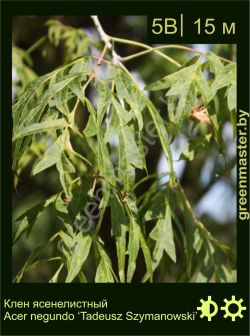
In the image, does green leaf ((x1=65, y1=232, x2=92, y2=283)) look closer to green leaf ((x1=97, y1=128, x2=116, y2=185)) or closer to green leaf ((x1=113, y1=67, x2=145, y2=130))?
green leaf ((x1=97, y1=128, x2=116, y2=185))

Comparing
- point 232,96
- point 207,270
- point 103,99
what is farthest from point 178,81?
point 207,270

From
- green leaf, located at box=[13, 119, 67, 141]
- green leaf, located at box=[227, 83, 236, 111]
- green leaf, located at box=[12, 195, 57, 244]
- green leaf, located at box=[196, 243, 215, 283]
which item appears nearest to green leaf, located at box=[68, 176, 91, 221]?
green leaf, located at box=[12, 195, 57, 244]

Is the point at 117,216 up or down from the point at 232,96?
down

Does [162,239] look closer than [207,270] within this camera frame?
Yes

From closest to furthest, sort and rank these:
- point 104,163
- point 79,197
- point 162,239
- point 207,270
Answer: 1. point 104,163
2. point 79,197
3. point 162,239
4. point 207,270

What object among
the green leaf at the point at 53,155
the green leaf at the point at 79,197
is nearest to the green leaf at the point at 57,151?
the green leaf at the point at 53,155

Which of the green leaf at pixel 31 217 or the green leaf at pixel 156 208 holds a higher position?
the green leaf at pixel 156 208

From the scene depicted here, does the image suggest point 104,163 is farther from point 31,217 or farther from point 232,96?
point 232,96

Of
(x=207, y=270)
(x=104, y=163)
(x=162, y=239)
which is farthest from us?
(x=207, y=270)

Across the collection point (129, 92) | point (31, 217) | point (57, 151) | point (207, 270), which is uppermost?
point (129, 92)

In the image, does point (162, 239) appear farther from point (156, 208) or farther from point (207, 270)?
point (207, 270)

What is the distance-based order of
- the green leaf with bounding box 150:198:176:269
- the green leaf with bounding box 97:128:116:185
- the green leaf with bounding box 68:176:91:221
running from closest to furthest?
the green leaf with bounding box 97:128:116:185, the green leaf with bounding box 68:176:91:221, the green leaf with bounding box 150:198:176:269

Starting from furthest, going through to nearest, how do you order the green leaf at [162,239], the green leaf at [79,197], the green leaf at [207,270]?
1. the green leaf at [207,270]
2. the green leaf at [162,239]
3. the green leaf at [79,197]

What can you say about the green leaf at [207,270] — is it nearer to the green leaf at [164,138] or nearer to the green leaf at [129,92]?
the green leaf at [164,138]
